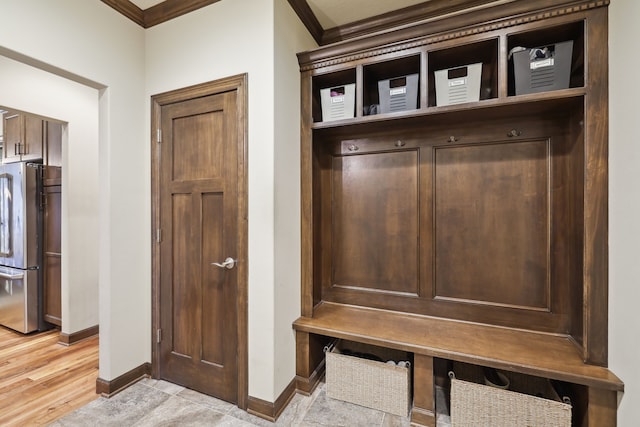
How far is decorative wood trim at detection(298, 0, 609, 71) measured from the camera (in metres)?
A: 1.48

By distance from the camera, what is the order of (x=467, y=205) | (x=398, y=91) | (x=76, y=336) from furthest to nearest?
(x=76, y=336)
(x=467, y=205)
(x=398, y=91)

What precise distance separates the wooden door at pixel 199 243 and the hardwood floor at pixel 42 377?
600 mm

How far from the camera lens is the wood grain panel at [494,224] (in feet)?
5.83

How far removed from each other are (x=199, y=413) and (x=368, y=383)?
110 cm

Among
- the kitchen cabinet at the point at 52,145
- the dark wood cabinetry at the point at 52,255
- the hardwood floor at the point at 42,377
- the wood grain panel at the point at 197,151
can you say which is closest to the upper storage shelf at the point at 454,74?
the wood grain panel at the point at 197,151

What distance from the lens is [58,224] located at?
9.53 ft

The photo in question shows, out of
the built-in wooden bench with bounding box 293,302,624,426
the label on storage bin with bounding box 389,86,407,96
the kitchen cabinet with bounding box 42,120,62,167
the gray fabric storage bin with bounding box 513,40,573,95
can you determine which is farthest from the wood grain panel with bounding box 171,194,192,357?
the gray fabric storage bin with bounding box 513,40,573,95

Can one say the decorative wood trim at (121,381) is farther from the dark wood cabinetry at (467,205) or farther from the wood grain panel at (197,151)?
the wood grain panel at (197,151)

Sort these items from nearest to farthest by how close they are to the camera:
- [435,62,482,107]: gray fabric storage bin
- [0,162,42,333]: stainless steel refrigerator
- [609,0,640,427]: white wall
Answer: [609,0,640,427]: white wall
[435,62,482,107]: gray fabric storage bin
[0,162,42,333]: stainless steel refrigerator

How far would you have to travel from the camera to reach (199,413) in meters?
1.76

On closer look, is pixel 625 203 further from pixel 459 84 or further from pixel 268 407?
pixel 268 407

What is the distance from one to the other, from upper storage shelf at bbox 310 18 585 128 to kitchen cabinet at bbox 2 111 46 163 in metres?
3.14

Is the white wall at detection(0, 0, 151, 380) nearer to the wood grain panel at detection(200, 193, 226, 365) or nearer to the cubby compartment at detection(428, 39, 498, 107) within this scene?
the wood grain panel at detection(200, 193, 226, 365)

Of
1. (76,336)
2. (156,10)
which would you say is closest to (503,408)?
(156,10)
